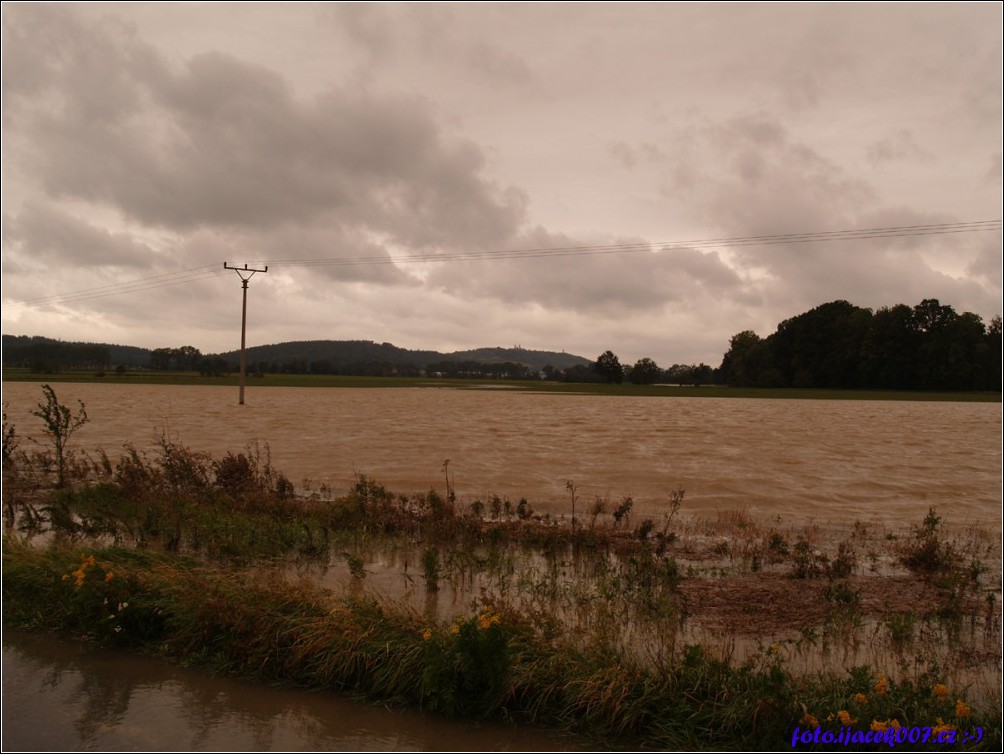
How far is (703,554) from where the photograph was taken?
13461 mm

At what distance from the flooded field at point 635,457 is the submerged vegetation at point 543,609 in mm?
4840

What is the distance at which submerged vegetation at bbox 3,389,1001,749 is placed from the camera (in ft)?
21.7

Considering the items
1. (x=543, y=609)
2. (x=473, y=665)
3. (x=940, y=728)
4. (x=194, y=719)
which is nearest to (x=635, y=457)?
(x=543, y=609)

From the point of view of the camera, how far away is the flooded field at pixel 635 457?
20750mm

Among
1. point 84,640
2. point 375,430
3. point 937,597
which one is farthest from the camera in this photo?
point 375,430

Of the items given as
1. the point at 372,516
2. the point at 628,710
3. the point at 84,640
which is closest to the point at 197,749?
the point at 84,640

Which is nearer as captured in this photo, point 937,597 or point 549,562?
point 937,597

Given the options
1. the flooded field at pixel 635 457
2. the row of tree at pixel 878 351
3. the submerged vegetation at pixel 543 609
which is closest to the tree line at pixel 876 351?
the row of tree at pixel 878 351

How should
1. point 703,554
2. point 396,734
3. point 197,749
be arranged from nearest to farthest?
point 197,749, point 396,734, point 703,554

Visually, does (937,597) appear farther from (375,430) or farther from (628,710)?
(375,430)

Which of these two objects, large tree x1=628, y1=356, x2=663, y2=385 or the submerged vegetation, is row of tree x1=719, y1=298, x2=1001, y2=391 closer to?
large tree x1=628, y1=356, x2=663, y2=385

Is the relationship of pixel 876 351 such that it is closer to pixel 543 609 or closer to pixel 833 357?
pixel 833 357

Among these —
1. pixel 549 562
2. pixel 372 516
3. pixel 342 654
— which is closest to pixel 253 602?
pixel 342 654

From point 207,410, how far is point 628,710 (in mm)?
59302
